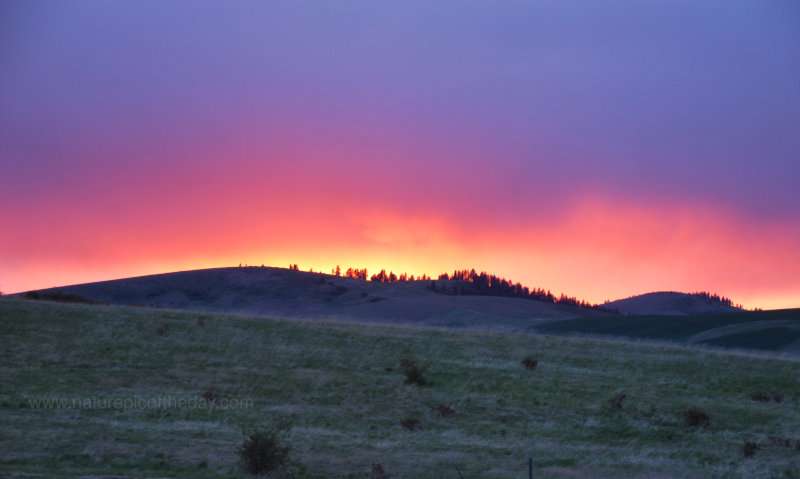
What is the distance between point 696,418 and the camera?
28750 mm

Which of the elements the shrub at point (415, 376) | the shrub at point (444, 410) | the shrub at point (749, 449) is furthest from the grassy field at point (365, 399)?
the shrub at point (415, 376)

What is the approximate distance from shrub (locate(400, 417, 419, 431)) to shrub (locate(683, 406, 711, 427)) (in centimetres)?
1037

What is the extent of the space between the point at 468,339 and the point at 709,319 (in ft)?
134

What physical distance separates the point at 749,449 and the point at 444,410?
1088 centimetres

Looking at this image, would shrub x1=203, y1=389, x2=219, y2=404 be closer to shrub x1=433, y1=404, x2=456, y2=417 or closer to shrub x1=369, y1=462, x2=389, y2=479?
shrub x1=433, y1=404, x2=456, y2=417

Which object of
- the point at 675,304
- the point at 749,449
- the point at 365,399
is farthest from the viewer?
the point at 675,304

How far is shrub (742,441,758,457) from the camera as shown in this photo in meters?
24.0

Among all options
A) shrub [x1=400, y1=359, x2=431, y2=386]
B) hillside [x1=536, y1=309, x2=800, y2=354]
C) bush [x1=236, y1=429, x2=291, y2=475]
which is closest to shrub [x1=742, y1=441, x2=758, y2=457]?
shrub [x1=400, y1=359, x2=431, y2=386]

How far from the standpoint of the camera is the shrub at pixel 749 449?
24.0 m

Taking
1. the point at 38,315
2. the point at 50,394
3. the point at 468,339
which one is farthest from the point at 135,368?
the point at 468,339

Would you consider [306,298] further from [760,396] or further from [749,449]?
[749,449]

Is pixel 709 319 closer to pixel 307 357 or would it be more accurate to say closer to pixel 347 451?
pixel 307 357

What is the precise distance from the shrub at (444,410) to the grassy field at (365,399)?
28cm

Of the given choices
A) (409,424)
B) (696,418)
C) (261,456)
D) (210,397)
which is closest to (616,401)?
(696,418)
